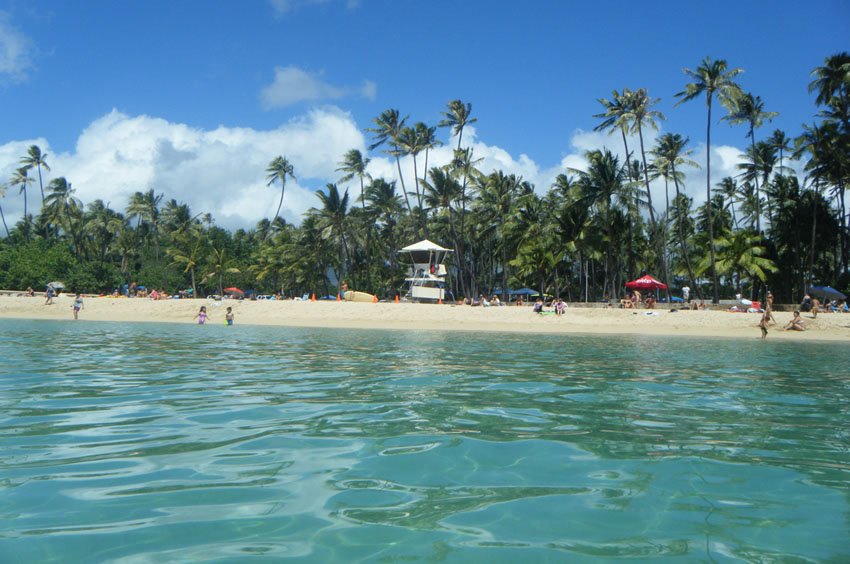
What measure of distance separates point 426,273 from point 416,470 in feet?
135

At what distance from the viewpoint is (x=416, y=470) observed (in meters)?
4.46

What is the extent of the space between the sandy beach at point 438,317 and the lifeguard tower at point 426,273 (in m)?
6.79

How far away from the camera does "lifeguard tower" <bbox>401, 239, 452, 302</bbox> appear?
1751 inches

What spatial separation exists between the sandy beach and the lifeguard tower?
22.3 ft

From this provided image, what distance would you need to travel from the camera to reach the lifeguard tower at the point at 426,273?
44469 millimetres

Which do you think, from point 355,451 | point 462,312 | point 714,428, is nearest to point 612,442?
point 714,428

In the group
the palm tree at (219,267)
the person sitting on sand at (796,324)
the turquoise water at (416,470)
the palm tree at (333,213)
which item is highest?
the palm tree at (333,213)

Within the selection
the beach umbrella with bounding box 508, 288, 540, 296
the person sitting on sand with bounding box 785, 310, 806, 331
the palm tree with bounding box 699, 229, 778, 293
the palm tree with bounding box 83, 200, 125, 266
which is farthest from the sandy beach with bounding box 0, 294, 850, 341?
the palm tree with bounding box 83, 200, 125, 266

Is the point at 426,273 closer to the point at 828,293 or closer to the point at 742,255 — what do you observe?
the point at 742,255

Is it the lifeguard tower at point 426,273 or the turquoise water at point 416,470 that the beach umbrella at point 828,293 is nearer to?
the lifeguard tower at point 426,273

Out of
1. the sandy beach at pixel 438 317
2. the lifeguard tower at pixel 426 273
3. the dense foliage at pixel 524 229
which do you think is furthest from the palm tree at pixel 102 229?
the lifeguard tower at pixel 426 273

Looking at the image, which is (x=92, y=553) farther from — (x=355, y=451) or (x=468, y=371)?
(x=468, y=371)

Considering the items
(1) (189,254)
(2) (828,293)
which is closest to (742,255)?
(2) (828,293)

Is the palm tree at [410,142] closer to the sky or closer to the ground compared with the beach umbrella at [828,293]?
closer to the sky
